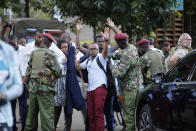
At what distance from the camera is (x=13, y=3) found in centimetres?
2616

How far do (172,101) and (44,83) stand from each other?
2.32m

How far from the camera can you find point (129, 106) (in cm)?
858

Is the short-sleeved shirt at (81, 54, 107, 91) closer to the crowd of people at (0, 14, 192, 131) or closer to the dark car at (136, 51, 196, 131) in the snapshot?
the crowd of people at (0, 14, 192, 131)

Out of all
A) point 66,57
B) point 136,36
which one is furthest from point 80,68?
point 136,36

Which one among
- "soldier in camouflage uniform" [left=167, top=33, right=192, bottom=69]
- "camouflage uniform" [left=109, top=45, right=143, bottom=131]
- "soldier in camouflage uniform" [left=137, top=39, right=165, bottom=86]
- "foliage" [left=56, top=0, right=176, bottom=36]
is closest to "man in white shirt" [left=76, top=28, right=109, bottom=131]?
"camouflage uniform" [left=109, top=45, right=143, bottom=131]

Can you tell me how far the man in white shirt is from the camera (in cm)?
877

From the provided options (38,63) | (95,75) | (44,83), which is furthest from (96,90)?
(38,63)

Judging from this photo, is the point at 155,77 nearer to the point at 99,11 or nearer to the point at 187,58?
the point at 187,58

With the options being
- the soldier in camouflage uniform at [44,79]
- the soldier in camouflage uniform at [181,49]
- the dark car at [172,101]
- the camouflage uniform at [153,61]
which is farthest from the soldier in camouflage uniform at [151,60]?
the soldier in camouflage uniform at [44,79]

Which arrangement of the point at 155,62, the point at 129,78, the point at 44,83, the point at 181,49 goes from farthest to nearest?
the point at 155,62
the point at 181,49
the point at 129,78
the point at 44,83

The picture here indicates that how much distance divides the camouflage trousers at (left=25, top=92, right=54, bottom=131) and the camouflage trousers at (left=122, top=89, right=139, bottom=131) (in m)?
1.25

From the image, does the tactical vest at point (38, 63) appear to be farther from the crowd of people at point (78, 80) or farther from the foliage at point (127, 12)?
the foliage at point (127, 12)

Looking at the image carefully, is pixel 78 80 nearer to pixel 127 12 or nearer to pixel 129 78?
pixel 129 78

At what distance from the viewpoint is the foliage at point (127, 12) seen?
46.7ft
